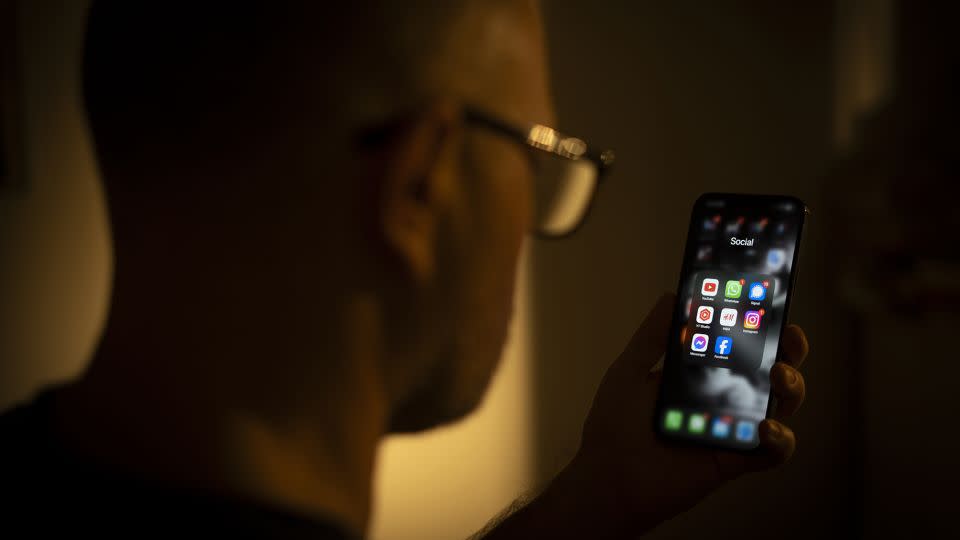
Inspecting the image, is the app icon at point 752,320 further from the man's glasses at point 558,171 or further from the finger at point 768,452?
the man's glasses at point 558,171

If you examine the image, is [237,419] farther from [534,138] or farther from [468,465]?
[468,465]

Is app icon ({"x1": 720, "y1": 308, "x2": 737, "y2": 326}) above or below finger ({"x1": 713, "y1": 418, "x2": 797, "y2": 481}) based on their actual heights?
above

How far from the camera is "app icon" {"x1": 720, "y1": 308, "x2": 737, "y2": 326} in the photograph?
2.24 feet

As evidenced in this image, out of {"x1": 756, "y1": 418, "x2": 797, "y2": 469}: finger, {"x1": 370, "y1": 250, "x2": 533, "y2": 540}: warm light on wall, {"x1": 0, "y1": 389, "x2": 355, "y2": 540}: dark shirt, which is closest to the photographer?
{"x1": 0, "y1": 389, "x2": 355, "y2": 540}: dark shirt

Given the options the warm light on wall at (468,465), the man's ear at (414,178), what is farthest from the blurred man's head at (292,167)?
the warm light on wall at (468,465)

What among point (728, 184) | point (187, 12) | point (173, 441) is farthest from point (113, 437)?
point (728, 184)

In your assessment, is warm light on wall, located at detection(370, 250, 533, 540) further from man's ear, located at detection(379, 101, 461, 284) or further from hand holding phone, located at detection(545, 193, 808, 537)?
man's ear, located at detection(379, 101, 461, 284)

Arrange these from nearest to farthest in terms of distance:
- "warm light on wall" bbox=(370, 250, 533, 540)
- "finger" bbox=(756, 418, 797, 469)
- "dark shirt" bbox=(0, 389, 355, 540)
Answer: "dark shirt" bbox=(0, 389, 355, 540)
"finger" bbox=(756, 418, 797, 469)
"warm light on wall" bbox=(370, 250, 533, 540)

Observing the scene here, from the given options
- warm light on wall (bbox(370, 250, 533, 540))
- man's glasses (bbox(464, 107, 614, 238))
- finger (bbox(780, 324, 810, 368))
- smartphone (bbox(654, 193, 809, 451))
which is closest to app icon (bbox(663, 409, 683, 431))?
smartphone (bbox(654, 193, 809, 451))

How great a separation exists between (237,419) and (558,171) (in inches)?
11.2

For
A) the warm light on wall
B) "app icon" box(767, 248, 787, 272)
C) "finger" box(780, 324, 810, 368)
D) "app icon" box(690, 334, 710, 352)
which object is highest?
"app icon" box(767, 248, 787, 272)

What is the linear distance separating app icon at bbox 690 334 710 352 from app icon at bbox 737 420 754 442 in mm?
73

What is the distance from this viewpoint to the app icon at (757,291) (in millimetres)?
679

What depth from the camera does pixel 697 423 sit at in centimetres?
68
